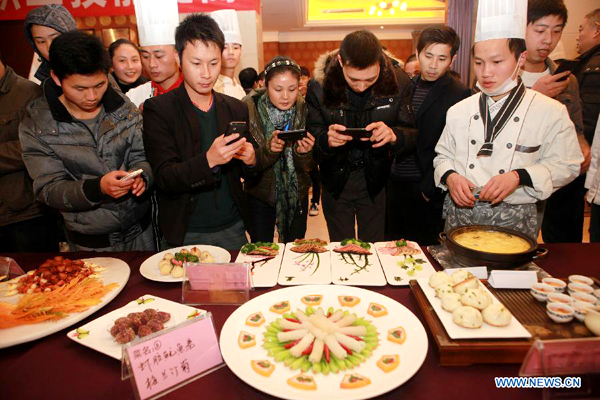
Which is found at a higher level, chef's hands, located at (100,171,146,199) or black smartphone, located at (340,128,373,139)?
black smartphone, located at (340,128,373,139)

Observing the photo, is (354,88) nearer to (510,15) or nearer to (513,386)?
(510,15)

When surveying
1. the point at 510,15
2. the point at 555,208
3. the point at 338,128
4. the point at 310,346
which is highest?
the point at 510,15

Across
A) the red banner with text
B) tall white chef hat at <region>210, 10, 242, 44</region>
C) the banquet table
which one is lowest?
the banquet table

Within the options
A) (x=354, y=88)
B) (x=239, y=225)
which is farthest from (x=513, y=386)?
(x=354, y=88)

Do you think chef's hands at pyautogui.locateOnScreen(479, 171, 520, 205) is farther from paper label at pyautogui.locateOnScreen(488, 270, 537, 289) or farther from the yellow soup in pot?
paper label at pyautogui.locateOnScreen(488, 270, 537, 289)

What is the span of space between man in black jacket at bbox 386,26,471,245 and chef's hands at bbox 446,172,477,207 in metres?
0.59

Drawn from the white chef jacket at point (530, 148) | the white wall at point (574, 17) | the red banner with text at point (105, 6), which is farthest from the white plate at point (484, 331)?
the white wall at point (574, 17)

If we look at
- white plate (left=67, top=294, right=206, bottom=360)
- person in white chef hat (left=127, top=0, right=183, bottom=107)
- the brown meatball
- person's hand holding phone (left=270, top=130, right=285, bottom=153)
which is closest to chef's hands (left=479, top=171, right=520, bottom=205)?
person's hand holding phone (left=270, top=130, right=285, bottom=153)

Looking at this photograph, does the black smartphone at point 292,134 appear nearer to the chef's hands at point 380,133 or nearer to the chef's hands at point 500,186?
the chef's hands at point 380,133

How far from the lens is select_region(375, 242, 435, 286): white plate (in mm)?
1372

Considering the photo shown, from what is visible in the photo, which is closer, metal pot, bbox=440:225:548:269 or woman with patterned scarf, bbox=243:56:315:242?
metal pot, bbox=440:225:548:269

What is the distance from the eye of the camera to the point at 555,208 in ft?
9.99

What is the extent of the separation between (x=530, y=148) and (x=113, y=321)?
1756mm

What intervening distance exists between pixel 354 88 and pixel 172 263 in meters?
1.35
